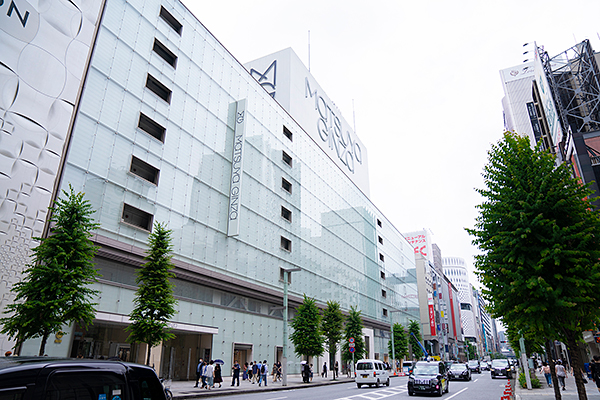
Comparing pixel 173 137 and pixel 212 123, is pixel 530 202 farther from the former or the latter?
pixel 212 123

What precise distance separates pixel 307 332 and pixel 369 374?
7056 millimetres

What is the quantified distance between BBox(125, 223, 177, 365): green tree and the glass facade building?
3120 millimetres

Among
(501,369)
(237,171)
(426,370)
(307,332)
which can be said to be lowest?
(501,369)

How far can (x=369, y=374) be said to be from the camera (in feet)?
95.9

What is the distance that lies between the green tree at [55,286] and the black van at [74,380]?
1178 cm

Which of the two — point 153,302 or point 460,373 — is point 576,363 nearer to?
point 153,302

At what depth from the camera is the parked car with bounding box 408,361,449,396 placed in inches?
810

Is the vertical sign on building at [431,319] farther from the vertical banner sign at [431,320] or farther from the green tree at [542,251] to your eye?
the green tree at [542,251]

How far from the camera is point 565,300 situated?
11.2 meters

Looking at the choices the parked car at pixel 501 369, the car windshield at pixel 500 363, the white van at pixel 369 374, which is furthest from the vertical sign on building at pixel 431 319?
the white van at pixel 369 374

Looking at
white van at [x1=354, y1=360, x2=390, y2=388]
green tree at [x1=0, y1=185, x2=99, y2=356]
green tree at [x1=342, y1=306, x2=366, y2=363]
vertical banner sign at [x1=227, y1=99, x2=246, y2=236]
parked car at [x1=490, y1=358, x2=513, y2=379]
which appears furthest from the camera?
green tree at [x1=342, y1=306, x2=366, y2=363]

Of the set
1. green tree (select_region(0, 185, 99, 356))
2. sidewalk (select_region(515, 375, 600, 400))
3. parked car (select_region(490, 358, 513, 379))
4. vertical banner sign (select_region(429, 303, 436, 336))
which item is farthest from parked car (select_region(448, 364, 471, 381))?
Result: vertical banner sign (select_region(429, 303, 436, 336))

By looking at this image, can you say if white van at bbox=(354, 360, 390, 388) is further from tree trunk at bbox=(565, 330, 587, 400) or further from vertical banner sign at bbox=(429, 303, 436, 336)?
vertical banner sign at bbox=(429, 303, 436, 336)

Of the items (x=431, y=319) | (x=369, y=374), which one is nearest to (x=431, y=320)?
(x=431, y=319)
